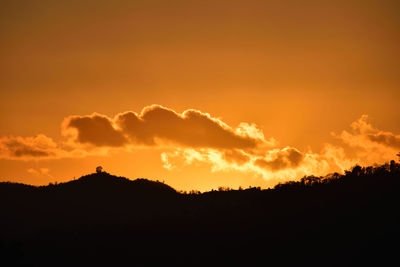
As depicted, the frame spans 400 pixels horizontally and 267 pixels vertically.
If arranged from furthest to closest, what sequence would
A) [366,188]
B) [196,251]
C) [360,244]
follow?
1. [366,188]
2. [196,251]
3. [360,244]

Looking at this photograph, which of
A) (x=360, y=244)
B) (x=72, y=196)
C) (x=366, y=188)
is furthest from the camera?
(x=72, y=196)

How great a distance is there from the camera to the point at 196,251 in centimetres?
13250

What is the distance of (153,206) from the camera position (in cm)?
17300

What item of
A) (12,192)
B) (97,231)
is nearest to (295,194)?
(97,231)

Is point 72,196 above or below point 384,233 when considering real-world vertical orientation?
above

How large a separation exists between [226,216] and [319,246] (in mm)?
31011

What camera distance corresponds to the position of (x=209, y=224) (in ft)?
478

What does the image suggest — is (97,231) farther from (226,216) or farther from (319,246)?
(319,246)

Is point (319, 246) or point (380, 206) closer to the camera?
point (319, 246)

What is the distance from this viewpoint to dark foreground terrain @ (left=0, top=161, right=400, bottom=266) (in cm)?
12362

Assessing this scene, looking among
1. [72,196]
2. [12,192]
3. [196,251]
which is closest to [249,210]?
[196,251]

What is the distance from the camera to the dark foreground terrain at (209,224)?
406ft

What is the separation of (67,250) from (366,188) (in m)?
68.1

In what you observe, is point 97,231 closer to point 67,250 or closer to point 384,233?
point 67,250
